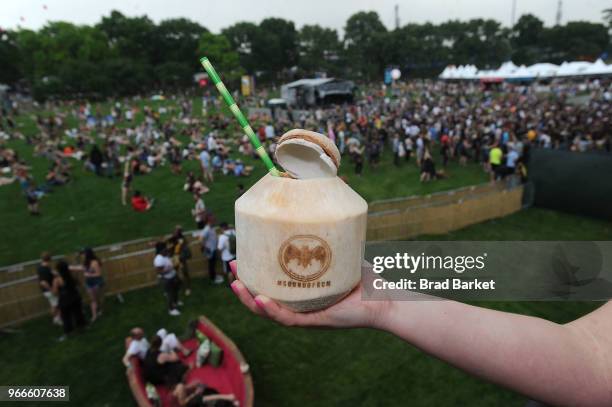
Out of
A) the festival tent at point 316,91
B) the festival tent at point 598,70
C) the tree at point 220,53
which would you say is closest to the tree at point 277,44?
the tree at point 220,53

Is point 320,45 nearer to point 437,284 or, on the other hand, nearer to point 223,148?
point 223,148

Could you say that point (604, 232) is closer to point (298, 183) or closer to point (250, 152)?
point (298, 183)

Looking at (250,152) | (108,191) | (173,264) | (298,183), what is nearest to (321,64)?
(250,152)

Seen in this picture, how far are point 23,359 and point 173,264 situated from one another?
3.17m

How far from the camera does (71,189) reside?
17.7 m

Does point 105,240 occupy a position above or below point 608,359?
below

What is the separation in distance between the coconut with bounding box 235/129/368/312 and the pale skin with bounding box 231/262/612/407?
0.42 meters

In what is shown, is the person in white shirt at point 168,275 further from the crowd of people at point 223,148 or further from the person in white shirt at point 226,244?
the person in white shirt at point 226,244

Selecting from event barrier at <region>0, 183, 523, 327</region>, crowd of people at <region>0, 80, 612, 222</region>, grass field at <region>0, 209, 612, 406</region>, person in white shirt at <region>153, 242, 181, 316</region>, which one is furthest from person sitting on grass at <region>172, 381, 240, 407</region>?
crowd of people at <region>0, 80, 612, 222</region>

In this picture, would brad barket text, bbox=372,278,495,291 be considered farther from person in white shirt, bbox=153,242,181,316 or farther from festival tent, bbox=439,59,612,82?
festival tent, bbox=439,59,612,82

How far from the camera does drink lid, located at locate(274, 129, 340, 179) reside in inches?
88.7

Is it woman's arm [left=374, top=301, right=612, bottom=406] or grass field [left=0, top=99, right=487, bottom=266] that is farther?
grass field [left=0, top=99, right=487, bottom=266]

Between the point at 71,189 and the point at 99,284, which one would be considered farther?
the point at 71,189

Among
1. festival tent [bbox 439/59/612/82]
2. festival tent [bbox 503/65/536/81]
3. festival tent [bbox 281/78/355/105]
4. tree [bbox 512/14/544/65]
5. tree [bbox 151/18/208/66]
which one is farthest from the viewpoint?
tree [bbox 512/14/544/65]
